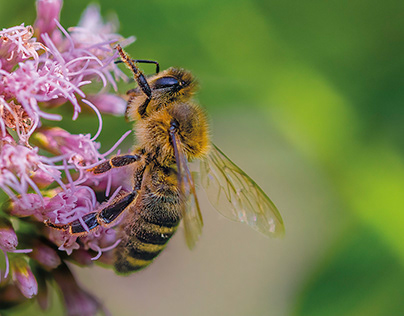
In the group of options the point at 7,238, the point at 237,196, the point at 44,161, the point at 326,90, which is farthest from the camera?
the point at 326,90

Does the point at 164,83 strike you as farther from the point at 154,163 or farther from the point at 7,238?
the point at 7,238

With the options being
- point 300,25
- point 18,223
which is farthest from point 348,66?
point 18,223

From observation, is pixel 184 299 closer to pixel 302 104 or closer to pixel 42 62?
pixel 302 104

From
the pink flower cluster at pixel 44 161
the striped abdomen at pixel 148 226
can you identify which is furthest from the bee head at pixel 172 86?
the striped abdomen at pixel 148 226

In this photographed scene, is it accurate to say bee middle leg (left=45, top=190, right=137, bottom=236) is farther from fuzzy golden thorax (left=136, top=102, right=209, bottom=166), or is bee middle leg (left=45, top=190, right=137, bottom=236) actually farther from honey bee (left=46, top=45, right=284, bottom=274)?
fuzzy golden thorax (left=136, top=102, right=209, bottom=166)

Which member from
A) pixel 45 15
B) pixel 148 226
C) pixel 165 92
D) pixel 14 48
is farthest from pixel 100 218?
pixel 45 15

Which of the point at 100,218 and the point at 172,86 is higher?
the point at 172,86

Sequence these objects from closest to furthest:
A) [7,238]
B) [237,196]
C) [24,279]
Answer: [7,238] < [24,279] < [237,196]

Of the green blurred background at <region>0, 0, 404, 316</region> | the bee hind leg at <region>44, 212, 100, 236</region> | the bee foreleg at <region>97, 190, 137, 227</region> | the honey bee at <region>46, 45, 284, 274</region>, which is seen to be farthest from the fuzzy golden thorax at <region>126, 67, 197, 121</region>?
the green blurred background at <region>0, 0, 404, 316</region>
